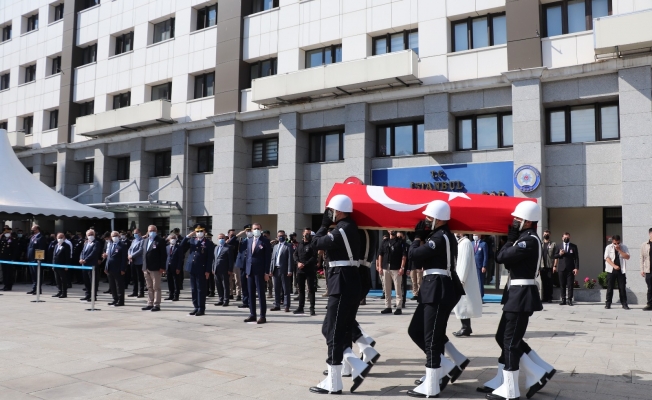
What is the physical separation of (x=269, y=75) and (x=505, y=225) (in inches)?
717

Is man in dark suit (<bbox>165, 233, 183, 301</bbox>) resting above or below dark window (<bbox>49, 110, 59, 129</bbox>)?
below

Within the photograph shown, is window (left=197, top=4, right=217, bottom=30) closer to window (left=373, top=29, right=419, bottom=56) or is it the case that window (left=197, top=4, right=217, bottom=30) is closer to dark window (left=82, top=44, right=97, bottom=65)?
dark window (left=82, top=44, right=97, bottom=65)

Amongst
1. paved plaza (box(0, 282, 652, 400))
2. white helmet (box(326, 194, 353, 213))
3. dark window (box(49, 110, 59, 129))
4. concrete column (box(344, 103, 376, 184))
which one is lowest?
paved plaza (box(0, 282, 652, 400))

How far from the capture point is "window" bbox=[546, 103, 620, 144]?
669 inches

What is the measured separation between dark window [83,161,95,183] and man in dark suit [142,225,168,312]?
19.2m

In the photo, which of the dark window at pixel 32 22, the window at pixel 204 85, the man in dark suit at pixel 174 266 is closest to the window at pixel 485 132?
the man in dark suit at pixel 174 266

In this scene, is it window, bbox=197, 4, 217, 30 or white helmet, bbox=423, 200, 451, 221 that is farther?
window, bbox=197, 4, 217, 30

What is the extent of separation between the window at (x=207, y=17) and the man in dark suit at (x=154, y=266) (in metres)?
14.9

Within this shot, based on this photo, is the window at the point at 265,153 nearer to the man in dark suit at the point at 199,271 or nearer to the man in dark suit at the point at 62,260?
the man in dark suit at the point at 62,260

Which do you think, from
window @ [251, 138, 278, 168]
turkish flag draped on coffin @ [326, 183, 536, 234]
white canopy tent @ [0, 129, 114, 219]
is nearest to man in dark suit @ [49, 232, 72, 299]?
white canopy tent @ [0, 129, 114, 219]

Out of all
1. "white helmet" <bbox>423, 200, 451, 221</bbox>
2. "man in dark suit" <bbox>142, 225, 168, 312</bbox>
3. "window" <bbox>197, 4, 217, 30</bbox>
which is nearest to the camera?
"white helmet" <bbox>423, 200, 451, 221</bbox>

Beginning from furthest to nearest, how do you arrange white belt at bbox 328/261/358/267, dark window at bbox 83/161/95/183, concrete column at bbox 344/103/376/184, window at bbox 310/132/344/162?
dark window at bbox 83/161/95/183 → window at bbox 310/132/344/162 → concrete column at bbox 344/103/376/184 → white belt at bbox 328/261/358/267

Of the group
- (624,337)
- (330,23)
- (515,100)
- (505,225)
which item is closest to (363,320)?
(624,337)

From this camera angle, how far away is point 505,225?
690 cm
